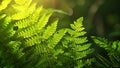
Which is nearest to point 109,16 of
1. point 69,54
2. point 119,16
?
point 119,16

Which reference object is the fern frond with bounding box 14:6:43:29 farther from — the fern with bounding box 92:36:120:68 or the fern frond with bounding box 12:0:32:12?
the fern with bounding box 92:36:120:68

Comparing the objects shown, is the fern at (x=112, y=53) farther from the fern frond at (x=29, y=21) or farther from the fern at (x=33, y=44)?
the fern frond at (x=29, y=21)

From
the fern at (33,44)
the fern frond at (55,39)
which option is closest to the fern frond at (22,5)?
the fern at (33,44)

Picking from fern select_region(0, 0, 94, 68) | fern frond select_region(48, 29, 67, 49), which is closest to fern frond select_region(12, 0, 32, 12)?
fern select_region(0, 0, 94, 68)

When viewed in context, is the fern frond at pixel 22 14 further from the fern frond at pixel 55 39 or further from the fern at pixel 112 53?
the fern at pixel 112 53

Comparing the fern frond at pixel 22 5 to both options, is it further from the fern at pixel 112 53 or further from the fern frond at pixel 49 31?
the fern at pixel 112 53

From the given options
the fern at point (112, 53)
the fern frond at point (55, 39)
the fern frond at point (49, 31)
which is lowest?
the fern at point (112, 53)

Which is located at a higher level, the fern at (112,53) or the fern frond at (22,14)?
the fern frond at (22,14)

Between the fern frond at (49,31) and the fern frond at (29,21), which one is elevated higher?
the fern frond at (29,21)

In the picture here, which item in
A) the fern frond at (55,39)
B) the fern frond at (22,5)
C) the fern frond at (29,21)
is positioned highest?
the fern frond at (22,5)

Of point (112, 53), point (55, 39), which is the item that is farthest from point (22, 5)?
point (112, 53)

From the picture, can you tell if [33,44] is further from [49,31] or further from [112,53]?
[112,53]

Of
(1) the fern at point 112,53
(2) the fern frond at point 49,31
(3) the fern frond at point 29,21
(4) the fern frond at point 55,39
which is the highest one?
(3) the fern frond at point 29,21

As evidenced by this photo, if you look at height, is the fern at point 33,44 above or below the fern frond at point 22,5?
below
